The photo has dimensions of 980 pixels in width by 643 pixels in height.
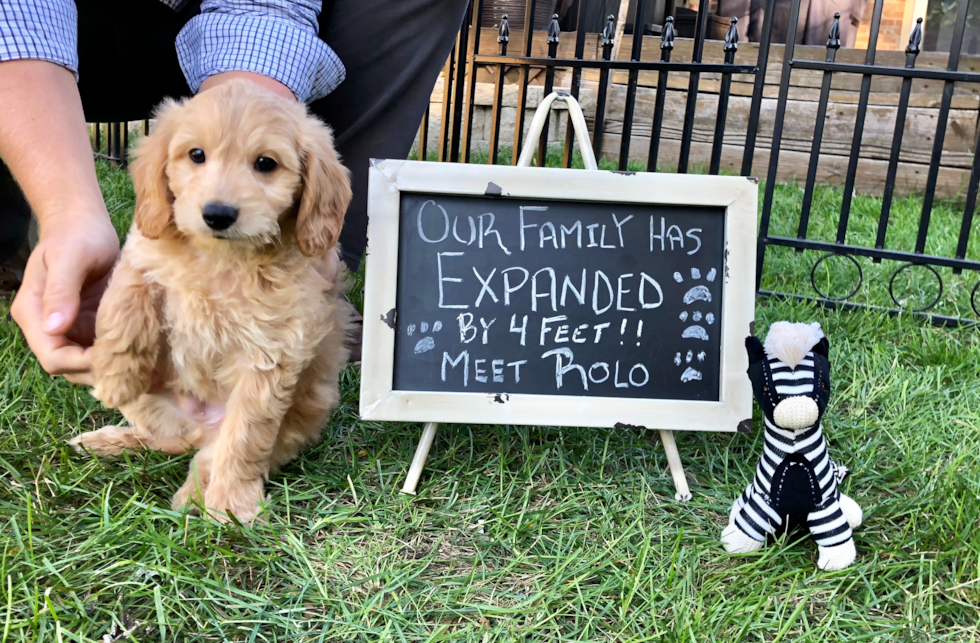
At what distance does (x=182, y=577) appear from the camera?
140 cm

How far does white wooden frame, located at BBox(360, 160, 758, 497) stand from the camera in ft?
5.94

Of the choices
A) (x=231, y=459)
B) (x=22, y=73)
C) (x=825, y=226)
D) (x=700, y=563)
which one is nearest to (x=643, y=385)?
(x=700, y=563)

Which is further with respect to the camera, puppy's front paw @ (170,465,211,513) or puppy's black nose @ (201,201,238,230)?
puppy's front paw @ (170,465,211,513)

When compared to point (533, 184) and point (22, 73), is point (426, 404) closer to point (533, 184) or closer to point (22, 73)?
point (533, 184)

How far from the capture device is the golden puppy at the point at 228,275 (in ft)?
5.06

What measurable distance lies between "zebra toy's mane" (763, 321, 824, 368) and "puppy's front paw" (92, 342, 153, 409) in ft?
4.80

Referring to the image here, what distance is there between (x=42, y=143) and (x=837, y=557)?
6.58 feet

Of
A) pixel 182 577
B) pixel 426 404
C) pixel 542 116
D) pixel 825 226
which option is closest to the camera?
pixel 182 577

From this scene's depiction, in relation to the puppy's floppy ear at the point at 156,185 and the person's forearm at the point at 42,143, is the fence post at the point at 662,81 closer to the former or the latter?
A: the puppy's floppy ear at the point at 156,185

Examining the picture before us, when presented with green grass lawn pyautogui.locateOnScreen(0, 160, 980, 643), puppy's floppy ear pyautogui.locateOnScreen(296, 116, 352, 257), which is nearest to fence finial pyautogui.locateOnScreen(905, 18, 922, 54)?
green grass lawn pyautogui.locateOnScreen(0, 160, 980, 643)

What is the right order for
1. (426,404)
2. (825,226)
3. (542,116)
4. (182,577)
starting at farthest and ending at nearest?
(825,226), (542,116), (426,404), (182,577)

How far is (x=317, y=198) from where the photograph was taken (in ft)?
5.49

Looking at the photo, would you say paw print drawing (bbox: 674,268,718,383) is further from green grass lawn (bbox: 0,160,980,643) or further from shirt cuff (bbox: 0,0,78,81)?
shirt cuff (bbox: 0,0,78,81)

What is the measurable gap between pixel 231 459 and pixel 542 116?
4.02 ft
